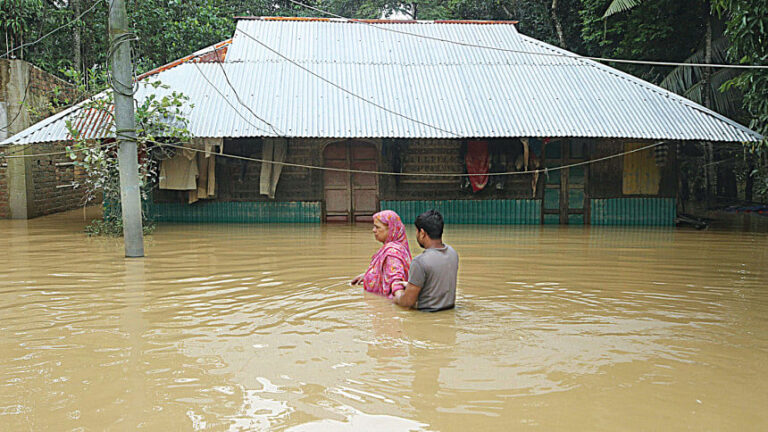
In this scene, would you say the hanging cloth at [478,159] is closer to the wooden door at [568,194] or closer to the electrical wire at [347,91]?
the wooden door at [568,194]

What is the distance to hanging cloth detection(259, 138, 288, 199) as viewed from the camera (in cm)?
1334

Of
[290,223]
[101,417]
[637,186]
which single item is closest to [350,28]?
[290,223]

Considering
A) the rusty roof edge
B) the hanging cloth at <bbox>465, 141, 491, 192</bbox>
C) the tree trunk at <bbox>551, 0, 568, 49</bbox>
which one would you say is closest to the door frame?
the hanging cloth at <bbox>465, 141, 491, 192</bbox>

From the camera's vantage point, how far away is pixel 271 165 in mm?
13492

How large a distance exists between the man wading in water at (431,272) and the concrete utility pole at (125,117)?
4.51m

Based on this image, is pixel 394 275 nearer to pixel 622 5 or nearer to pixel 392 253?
pixel 392 253

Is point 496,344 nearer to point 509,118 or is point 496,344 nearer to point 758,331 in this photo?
point 758,331

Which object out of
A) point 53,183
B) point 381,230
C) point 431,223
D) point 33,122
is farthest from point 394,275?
point 53,183

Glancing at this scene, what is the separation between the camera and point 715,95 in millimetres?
15719

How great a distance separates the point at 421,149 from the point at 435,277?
861 centimetres

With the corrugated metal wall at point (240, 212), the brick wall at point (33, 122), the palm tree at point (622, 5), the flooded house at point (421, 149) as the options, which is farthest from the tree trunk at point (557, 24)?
the brick wall at point (33, 122)

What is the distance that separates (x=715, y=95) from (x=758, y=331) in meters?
12.4

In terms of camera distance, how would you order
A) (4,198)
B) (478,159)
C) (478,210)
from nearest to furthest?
(478,159) → (478,210) → (4,198)

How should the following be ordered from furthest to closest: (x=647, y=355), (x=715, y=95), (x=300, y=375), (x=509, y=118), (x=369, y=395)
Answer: (x=715, y=95) < (x=509, y=118) < (x=647, y=355) < (x=300, y=375) < (x=369, y=395)
